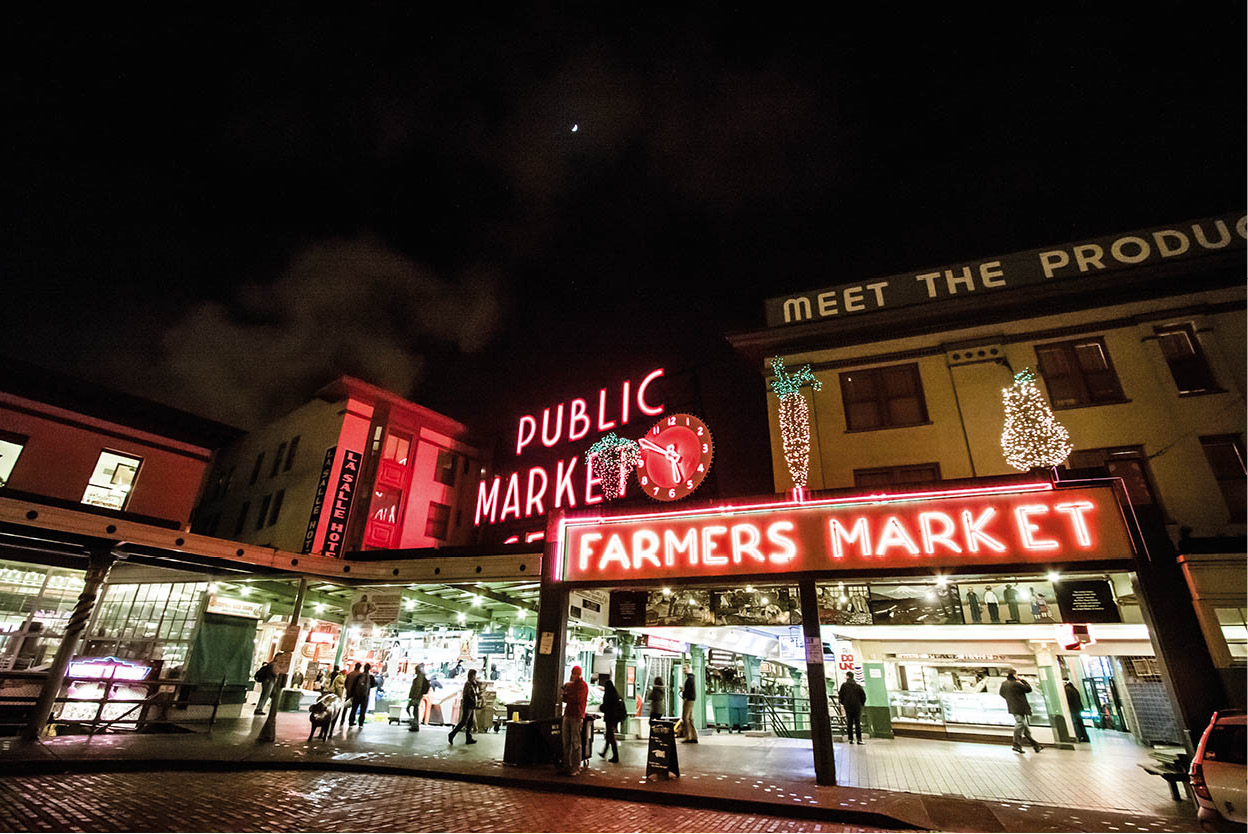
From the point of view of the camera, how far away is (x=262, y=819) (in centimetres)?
721

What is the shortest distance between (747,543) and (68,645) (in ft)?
51.2

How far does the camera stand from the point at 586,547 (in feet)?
47.2

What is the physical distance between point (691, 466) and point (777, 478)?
3180 mm

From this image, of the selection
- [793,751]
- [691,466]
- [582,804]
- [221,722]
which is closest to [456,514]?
[221,722]

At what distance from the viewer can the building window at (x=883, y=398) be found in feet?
57.3

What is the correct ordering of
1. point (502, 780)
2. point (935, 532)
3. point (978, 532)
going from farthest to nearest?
point (935, 532) → point (978, 532) → point (502, 780)

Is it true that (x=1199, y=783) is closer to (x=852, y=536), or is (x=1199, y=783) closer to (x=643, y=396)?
(x=852, y=536)

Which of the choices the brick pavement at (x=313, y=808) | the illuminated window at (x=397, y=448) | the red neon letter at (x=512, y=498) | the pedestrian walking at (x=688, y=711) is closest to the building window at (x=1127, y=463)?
the pedestrian walking at (x=688, y=711)

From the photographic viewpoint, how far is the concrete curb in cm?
858

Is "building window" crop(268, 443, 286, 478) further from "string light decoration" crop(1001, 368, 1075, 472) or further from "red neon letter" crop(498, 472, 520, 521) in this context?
"string light decoration" crop(1001, 368, 1075, 472)

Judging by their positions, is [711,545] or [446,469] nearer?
[711,545]

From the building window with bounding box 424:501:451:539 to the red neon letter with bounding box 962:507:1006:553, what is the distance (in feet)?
88.0

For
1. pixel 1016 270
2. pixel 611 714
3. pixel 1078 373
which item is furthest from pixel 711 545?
pixel 1016 270

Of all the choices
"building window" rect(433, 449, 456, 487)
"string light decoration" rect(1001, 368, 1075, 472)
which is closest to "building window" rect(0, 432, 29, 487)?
"building window" rect(433, 449, 456, 487)
